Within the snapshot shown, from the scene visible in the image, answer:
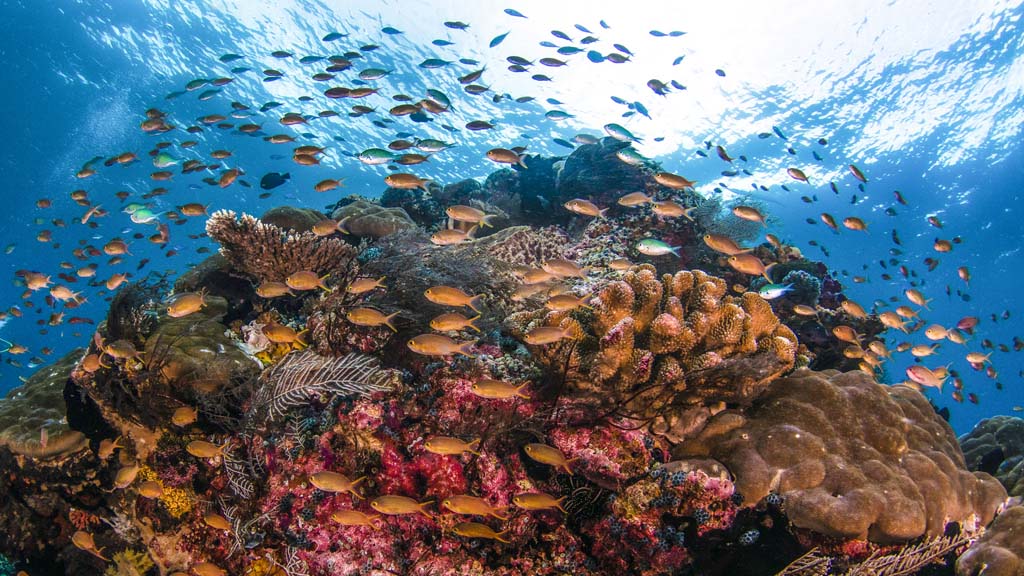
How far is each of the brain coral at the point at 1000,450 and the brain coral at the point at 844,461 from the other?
2489 mm

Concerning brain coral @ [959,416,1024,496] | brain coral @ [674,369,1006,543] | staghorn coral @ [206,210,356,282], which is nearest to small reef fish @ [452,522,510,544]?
brain coral @ [674,369,1006,543]

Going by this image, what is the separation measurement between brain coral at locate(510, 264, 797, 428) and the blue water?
49.9 feet

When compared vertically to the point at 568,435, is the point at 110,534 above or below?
below

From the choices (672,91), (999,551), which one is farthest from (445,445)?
(672,91)

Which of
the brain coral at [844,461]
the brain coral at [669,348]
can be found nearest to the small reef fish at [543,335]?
the brain coral at [669,348]

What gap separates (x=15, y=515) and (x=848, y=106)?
34.8 m

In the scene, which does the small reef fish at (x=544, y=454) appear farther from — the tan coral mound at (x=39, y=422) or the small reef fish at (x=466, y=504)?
the tan coral mound at (x=39, y=422)

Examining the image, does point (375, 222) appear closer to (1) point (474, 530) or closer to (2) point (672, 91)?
(1) point (474, 530)

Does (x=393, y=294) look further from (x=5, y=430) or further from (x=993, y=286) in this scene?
(x=993, y=286)

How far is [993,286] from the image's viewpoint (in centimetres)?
4006

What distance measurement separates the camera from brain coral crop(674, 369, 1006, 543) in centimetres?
350

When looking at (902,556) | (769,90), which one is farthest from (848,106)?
(902,556)

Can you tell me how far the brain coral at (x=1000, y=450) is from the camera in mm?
6441

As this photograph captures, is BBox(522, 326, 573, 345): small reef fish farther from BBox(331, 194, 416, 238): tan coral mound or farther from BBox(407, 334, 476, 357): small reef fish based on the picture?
BBox(331, 194, 416, 238): tan coral mound
